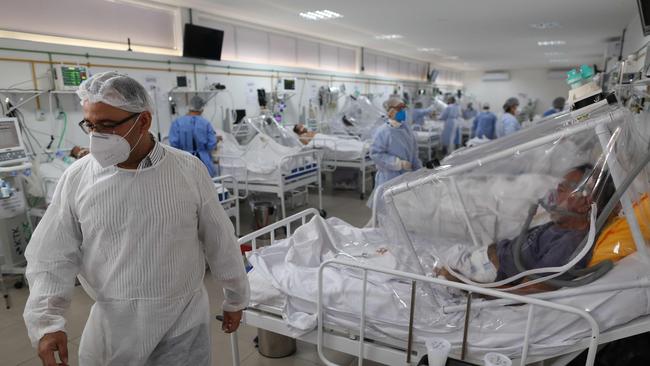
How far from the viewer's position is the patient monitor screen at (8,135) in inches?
135

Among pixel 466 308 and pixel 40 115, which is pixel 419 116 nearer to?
pixel 40 115

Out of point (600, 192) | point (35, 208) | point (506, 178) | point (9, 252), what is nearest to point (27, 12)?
point (35, 208)

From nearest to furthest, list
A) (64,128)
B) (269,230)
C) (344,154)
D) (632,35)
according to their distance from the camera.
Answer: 1. (269,230)
2. (64,128)
3. (344,154)
4. (632,35)

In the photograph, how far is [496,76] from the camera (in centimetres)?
1789

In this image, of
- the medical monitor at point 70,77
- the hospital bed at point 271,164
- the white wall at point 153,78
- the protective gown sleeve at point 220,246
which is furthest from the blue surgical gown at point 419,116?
the protective gown sleeve at point 220,246

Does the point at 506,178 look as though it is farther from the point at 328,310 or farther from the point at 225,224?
the point at 225,224

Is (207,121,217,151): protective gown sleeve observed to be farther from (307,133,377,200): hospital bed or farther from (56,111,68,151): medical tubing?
(307,133,377,200): hospital bed

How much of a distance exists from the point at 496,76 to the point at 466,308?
60.5 ft

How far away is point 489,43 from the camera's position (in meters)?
9.61

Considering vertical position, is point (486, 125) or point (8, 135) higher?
point (8, 135)

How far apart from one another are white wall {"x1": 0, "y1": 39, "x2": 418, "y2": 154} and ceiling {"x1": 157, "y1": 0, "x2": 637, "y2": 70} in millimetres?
871

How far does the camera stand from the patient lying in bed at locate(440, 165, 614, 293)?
5.72 feet

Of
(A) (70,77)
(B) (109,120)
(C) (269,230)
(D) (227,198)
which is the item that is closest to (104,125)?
(B) (109,120)

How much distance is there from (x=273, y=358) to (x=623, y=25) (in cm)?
856
